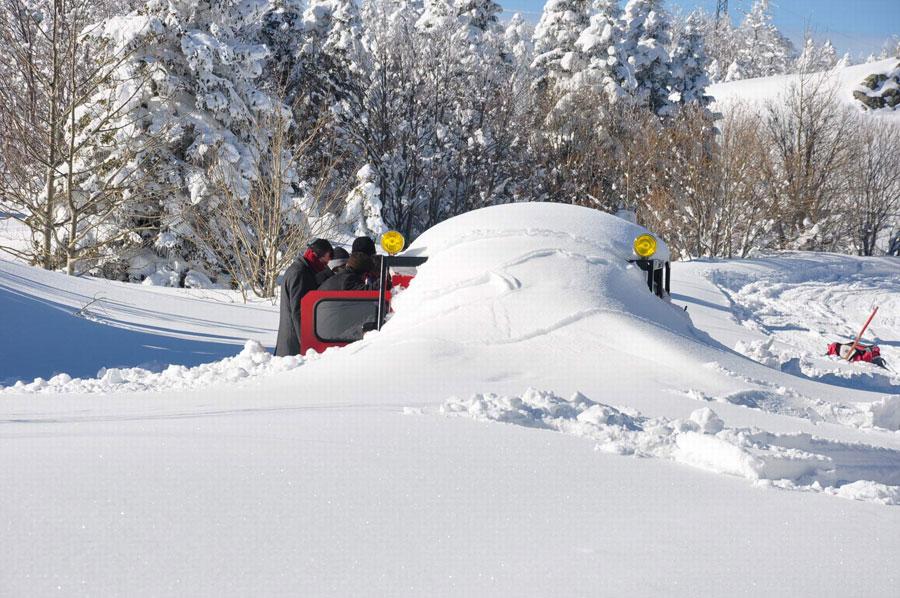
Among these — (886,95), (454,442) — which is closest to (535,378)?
(454,442)

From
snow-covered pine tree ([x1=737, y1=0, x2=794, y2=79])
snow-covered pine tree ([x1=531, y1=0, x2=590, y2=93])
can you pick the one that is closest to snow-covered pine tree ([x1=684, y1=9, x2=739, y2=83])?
snow-covered pine tree ([x1=737, y1=0, x2=794, y2=79])

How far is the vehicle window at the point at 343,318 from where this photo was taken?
7.01 metres

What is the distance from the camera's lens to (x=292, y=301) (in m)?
7.66

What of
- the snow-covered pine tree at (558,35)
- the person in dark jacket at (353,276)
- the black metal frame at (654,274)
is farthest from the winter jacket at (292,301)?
the snow-covered pine tree at (558,35)

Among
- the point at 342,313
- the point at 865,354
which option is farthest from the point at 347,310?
the point at 865,354

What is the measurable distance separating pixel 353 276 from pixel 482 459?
14.4ft

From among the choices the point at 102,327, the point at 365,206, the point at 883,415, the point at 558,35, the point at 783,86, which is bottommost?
the point at 102,327

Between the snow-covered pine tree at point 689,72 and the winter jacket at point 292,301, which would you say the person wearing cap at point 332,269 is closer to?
the winter jacket at point 292,301

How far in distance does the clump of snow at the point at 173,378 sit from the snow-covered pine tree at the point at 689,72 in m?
33.6

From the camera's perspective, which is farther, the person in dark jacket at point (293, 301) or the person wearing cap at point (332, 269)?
the person wearing cap at point (332, 269)

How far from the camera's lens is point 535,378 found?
498cm

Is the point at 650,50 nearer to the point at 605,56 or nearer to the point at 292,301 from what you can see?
→ the point at 605,56

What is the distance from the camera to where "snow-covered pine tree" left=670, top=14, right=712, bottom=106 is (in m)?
37.0

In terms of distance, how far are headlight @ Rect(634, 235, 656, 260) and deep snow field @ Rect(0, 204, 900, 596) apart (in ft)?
0.51
